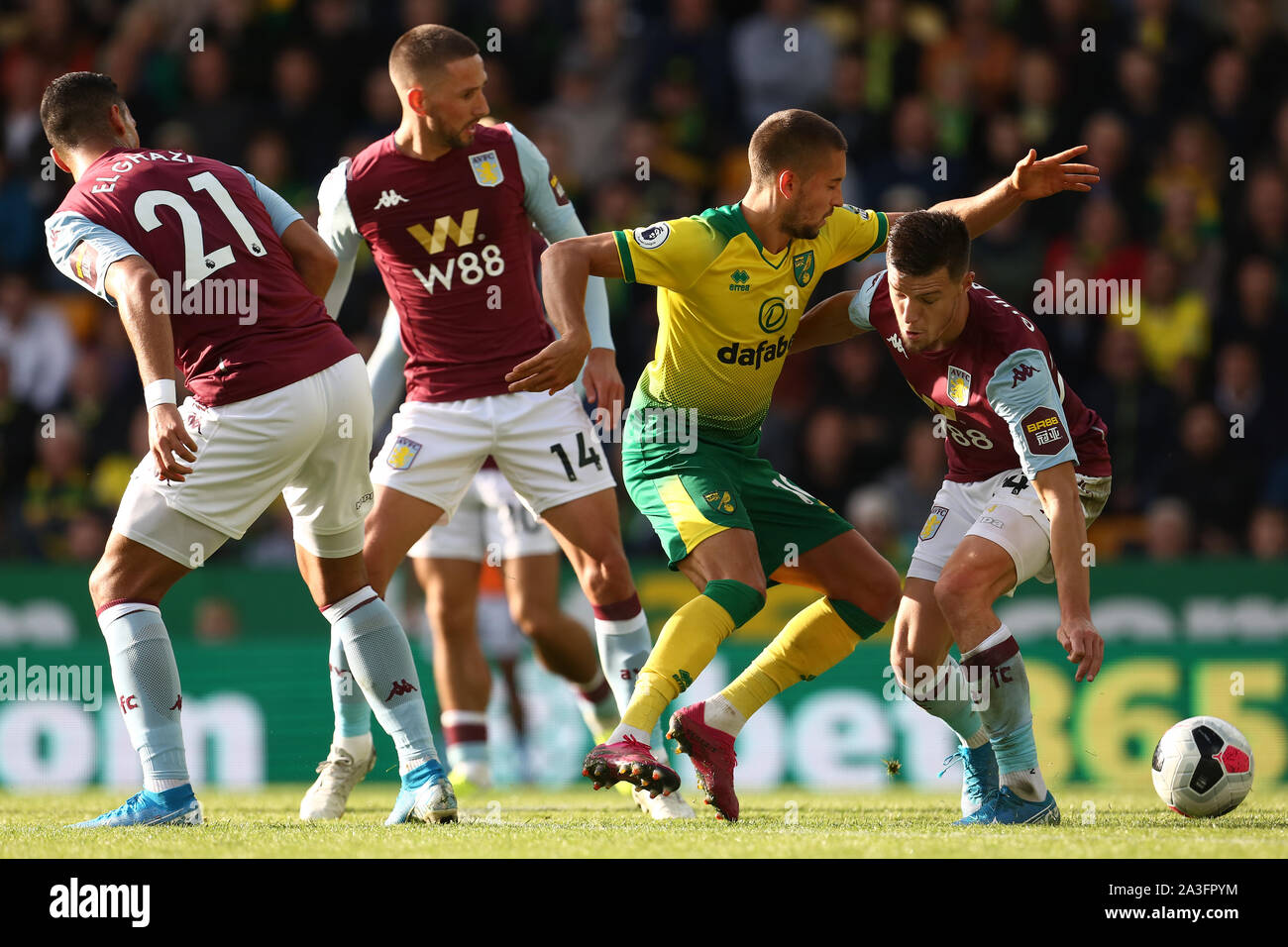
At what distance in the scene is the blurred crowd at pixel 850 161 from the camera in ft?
32.4

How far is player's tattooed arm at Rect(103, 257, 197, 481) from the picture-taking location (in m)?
4.64

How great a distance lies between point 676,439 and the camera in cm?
564

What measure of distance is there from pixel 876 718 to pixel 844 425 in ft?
6.86

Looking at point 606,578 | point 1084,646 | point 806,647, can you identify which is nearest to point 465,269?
point 606,578

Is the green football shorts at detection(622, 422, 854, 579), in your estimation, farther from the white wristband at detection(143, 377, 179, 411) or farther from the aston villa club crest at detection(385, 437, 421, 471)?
the white wristband at detection(143, 377, 179, 411)

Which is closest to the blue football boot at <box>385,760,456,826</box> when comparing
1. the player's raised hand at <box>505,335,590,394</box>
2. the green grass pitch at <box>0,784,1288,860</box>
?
the green grass pitch at <box>0,784,1288,860</box>

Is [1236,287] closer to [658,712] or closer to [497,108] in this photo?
[497,108]

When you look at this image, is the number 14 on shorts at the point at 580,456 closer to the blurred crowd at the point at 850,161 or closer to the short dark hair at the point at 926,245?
the short dark hair at the point at 926,245

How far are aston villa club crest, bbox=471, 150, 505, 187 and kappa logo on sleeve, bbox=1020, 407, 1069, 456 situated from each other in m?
2.24

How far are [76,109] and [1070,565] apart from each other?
3491mm

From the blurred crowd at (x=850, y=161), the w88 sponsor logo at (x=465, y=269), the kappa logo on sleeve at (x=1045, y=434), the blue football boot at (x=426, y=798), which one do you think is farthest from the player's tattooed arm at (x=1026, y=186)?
the blurred crowd at (x=850, y=161)

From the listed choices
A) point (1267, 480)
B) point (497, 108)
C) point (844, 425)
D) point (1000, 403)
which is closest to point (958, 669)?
point (1000, 403)

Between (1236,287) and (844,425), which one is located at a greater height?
(1236,287)

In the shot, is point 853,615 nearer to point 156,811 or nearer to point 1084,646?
point 1084,646
